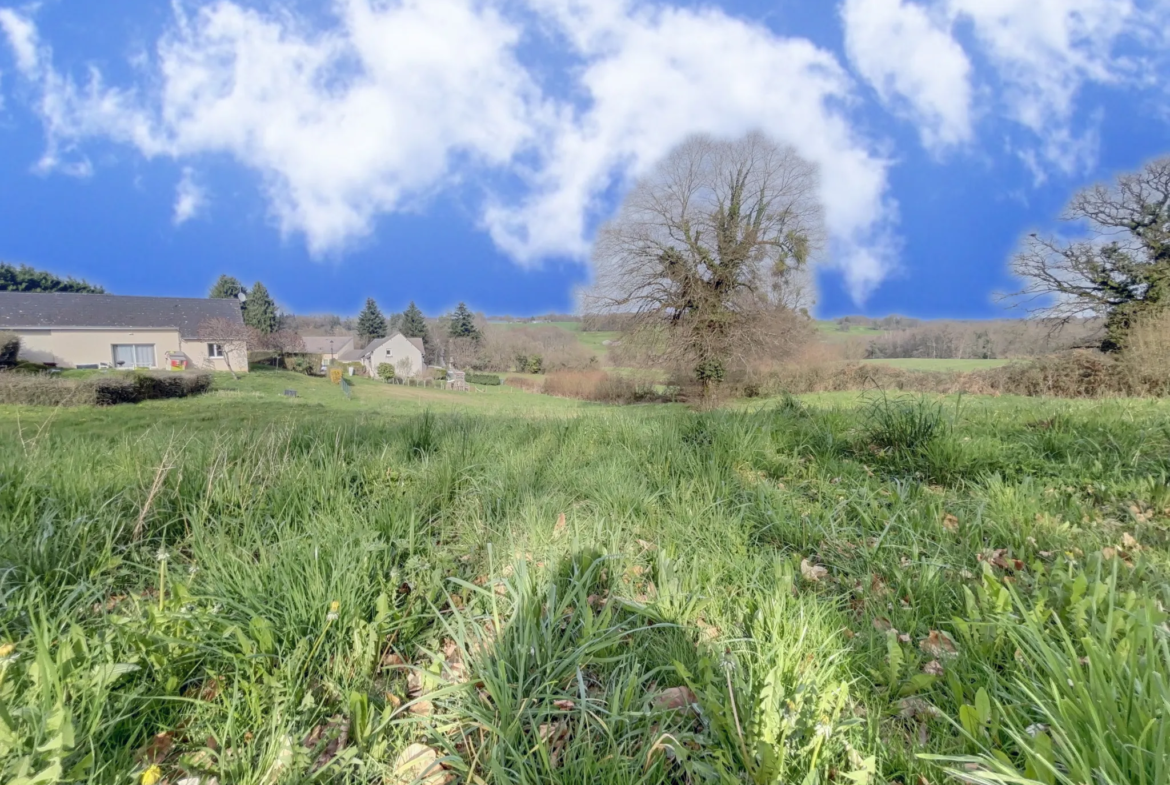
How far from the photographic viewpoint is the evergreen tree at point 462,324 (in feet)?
215

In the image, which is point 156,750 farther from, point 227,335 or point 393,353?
point 393,353

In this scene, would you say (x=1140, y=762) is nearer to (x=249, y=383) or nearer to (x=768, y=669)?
(x=768, y=669)

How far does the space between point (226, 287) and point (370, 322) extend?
17.2 m

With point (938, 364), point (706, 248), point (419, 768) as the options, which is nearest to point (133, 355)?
point (706, 248)

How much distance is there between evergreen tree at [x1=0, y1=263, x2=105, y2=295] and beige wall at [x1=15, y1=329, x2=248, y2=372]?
69.9ft

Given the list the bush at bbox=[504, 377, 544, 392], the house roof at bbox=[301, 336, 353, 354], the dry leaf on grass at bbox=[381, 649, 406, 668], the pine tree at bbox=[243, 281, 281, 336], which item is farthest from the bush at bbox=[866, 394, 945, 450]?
the pine tree at bbox=[243, 281, 281, 336]

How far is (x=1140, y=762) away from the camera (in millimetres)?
946

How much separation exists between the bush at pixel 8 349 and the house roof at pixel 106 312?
813 centimetres

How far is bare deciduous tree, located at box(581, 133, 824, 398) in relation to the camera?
19.5 metres

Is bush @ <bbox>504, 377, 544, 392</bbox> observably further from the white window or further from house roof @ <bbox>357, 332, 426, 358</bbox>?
the white window

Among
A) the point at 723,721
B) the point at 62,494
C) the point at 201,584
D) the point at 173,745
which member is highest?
the point at 62,494

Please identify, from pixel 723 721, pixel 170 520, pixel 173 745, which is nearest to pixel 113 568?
pixel 170 520

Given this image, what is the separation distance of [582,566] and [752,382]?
73.9ft

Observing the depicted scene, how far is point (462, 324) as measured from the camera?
65875mm
